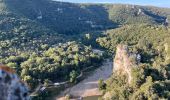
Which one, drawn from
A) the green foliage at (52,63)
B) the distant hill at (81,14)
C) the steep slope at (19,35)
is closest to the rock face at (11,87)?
the green foliage at (52,63)

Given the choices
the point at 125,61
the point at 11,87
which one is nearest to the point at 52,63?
the point at 125,61

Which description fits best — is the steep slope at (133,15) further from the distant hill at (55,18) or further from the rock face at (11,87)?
the rock face at (11,87)

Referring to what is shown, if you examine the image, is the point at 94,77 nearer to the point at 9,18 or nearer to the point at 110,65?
the point at 110,65

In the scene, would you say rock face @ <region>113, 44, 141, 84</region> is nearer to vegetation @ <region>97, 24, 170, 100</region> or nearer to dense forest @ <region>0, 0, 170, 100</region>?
vegetation @ <region>97, 24, 170, 100</region>

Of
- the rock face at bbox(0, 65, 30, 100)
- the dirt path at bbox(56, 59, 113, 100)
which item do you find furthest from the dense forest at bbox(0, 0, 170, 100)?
the rock face at bbox(0, 65, 30, 100)

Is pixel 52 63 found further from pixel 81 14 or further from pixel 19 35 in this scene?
pixel 81 14

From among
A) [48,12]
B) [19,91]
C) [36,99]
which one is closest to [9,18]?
[48,12]
